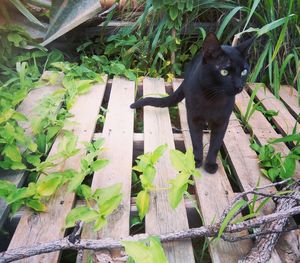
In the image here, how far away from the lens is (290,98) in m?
1.96

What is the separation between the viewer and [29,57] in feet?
7.34

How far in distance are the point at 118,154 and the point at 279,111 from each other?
3.15 ft

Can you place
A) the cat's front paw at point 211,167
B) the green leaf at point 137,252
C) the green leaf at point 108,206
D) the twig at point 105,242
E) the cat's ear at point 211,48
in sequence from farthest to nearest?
the cat's front paw at point 211,167, the cat's ear at point 211,48, the green leaf at point 108,206, the twig at point 105,242, the green leaf at point 137,252

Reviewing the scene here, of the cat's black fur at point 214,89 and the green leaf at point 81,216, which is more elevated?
the cat's black fur at point 214,89

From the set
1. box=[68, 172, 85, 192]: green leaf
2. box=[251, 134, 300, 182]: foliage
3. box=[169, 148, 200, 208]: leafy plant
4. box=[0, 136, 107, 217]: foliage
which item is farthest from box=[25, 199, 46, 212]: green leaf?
box=[251, 134, 300, 182]: foliage

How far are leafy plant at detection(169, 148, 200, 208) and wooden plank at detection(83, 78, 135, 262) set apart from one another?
178mm

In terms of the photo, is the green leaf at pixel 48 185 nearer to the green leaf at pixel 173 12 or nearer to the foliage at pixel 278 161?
the foliage at pixel 278 161

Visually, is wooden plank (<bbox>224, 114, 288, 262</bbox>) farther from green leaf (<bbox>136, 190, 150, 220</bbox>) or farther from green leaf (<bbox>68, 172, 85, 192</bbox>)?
green leaf (<bbox>68, 172, 85, 192</bbox>)

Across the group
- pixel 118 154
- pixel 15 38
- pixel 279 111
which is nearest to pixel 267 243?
pixel 118 154

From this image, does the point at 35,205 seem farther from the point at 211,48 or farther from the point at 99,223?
the point at 211,48

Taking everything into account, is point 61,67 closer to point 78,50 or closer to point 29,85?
point 29,85

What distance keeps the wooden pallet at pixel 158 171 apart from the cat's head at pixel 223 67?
0.35 m

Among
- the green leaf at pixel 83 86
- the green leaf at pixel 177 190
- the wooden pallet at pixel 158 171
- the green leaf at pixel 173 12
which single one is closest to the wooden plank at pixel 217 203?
the wooden pallet at pixel 158 171

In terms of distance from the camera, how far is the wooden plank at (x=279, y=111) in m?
1.65
